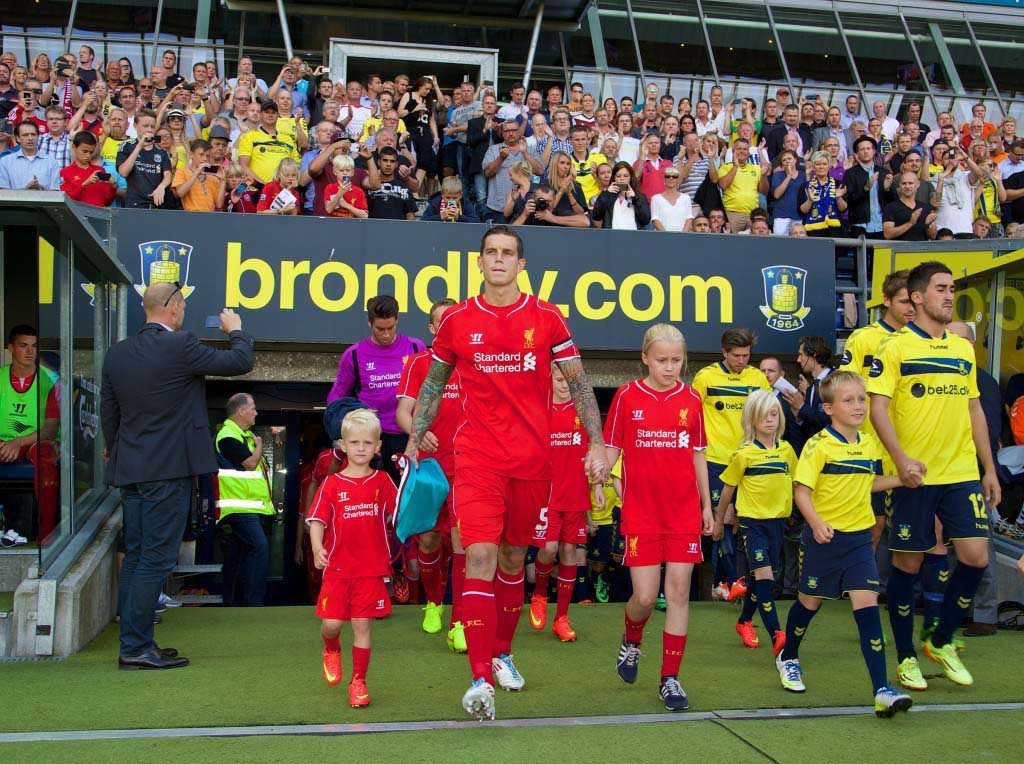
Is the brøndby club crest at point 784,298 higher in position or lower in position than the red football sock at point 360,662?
higher

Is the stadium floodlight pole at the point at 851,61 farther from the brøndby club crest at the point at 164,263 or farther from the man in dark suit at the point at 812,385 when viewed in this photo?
the brøndby club crest at the point at 164,263

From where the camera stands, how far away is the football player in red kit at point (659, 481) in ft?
19.4

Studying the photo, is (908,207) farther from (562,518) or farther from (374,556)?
(374,556)

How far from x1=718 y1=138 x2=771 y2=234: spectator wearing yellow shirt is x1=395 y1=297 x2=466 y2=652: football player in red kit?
681 cm

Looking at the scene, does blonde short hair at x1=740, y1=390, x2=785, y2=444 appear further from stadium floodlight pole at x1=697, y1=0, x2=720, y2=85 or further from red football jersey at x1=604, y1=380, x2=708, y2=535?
stadium floodlight pole at x1=697, y1=0, x2=720, y2=85

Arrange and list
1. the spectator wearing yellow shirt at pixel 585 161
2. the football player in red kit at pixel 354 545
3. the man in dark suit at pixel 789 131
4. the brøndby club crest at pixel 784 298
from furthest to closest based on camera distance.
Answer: the man in dark suit at pixel 789 131, the spectator wearing yellow shirt at pixel 585 161, the brøndby club crest at pixel 784 298, the football player in red kit at pixel 354 545

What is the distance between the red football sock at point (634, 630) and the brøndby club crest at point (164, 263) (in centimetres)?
630

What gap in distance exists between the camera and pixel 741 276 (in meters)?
11.6

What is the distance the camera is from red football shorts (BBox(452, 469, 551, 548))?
535cm

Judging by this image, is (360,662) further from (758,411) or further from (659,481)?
(758,411)

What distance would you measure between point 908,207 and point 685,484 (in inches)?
332

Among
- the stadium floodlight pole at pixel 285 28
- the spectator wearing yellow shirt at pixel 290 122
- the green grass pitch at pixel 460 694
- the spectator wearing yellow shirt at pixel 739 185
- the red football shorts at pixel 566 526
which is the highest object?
the stadium floodlight pole at pixel 285 28

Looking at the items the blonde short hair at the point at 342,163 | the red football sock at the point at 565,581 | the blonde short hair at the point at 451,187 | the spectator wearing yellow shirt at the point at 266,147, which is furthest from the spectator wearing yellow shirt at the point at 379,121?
the red football sock at the point at 565,581

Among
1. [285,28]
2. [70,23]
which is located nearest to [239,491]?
[285,28]
